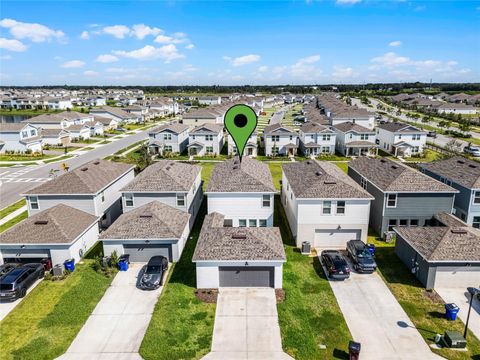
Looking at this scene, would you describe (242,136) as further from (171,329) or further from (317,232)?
(171,329)

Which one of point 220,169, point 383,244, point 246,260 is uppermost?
point 220,169

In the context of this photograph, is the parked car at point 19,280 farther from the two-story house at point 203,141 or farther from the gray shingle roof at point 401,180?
the two-story house at point 203,141

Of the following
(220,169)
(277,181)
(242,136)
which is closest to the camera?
(242,136)

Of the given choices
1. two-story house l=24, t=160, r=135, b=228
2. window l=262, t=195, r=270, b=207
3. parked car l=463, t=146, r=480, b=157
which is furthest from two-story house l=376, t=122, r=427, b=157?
two-story house l=24, t=160, r=135, b=228

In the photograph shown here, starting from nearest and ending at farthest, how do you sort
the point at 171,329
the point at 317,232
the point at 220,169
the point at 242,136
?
the point at 171,329 → the point at 242,136 → the point at 317,232 → the point at 220,169

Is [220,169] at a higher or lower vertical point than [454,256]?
higher

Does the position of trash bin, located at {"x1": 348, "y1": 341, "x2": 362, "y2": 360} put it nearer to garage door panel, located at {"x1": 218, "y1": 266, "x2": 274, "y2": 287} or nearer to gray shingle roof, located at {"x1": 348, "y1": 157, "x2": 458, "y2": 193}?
garage door panel, located at {"x1": 218, "y1": 266, "x2": 274, "y2": 287}

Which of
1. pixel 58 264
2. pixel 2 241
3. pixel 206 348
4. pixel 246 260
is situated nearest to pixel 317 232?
pixel 246 260
